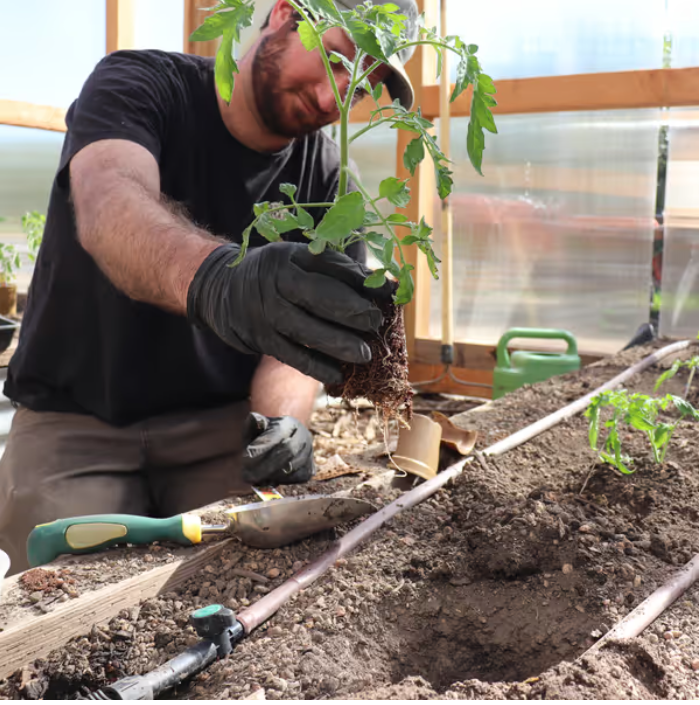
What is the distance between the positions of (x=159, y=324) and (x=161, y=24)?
3.09 metres

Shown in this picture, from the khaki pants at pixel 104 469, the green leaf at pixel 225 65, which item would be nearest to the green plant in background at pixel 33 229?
the khaki pants at pixel 104 469

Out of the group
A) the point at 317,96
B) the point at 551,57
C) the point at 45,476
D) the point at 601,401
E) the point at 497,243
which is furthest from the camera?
the point at 497,243

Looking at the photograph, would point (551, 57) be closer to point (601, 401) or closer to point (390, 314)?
point (601, 401)

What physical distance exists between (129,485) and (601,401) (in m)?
1.44

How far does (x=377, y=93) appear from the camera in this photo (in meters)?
1.16

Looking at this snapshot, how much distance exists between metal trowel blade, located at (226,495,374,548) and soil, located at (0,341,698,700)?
0.10ft

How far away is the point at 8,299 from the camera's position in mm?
4473

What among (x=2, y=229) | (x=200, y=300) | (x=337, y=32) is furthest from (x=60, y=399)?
(x=2, y=229)

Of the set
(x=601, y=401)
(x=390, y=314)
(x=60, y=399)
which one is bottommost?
(x=60, y=399)

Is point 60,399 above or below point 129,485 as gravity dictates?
above

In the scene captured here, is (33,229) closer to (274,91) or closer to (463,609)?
(274,91)

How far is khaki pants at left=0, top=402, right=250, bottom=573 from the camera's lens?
85.7 inches

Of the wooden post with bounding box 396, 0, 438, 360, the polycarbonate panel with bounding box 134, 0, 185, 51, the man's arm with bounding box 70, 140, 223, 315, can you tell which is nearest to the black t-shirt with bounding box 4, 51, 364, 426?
the man's arm with bounding box 70, 140, 223, 315

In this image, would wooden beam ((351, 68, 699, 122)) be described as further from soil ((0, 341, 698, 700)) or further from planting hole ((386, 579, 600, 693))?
planting hole ((386, 579, 600, 693))
